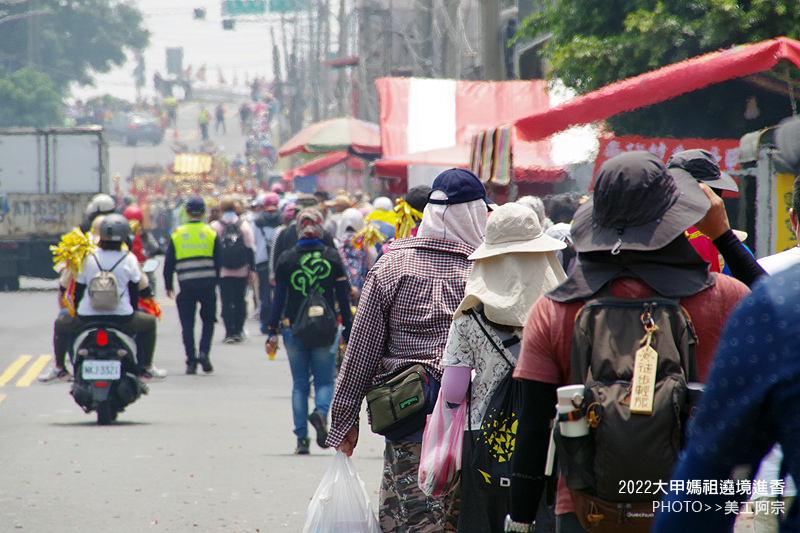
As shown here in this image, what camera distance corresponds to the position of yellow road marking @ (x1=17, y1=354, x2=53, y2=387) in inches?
445

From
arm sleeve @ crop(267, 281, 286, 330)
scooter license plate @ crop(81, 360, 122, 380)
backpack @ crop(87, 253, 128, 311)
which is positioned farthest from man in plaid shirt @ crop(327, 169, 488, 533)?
backpack @ crop(87, 253, 128, 311)

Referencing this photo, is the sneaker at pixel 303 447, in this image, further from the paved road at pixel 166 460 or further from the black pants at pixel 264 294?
the black pants at pixel 264 294

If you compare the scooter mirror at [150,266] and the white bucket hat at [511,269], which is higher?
the white bucket hat at [511,269]

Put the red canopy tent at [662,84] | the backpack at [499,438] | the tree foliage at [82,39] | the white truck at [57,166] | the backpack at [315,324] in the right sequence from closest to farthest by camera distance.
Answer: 1. the backpack at [499,438]
2. the red canopy tent at [662,84]
3. the backpack at [315,324]
4. the white truck at [57,166]
5. the tree foliage at [82,39]

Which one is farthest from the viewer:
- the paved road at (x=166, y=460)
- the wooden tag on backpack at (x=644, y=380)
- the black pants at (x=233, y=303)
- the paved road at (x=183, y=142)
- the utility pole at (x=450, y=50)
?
the paved road at (x=183, y=142)

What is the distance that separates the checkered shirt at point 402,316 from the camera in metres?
4.39

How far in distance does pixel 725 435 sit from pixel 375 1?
35.6m

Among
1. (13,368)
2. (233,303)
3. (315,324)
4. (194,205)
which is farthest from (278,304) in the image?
(233,303)

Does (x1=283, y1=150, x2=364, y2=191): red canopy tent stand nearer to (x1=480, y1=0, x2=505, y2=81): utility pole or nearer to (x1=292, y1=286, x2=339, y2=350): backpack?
(x1=480, y1=0, x2=505, y2=81): utility pole

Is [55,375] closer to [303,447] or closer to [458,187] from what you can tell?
[303,447]

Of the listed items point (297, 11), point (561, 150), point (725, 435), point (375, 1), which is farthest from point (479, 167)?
point (297, 11)

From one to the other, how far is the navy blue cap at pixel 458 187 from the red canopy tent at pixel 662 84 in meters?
3.03

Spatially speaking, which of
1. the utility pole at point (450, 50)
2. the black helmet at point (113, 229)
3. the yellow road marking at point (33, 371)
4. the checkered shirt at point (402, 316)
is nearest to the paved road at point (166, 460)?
the yellow road marking at point (33, 371)

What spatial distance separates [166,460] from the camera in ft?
24.9
